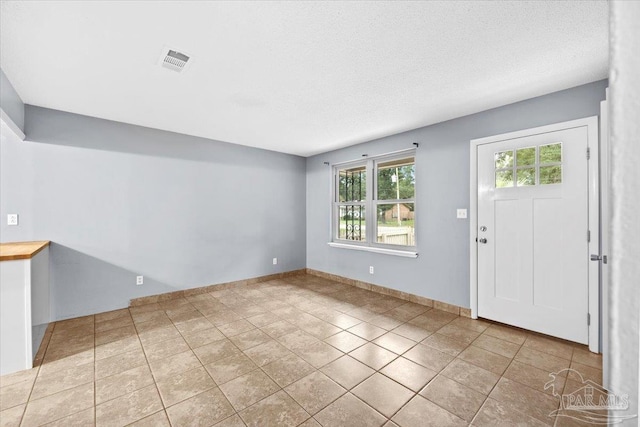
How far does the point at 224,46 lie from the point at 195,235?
291 cm

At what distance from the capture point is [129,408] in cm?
194

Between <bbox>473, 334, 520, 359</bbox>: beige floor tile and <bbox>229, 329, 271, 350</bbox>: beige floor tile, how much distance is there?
2.05m

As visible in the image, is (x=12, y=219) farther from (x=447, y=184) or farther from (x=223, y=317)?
(x=447, y=184)

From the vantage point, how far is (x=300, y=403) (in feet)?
6.48

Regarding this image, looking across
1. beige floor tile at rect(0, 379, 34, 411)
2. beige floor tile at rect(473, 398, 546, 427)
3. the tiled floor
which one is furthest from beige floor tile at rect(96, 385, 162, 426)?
beige floor tile at rect(473, 398, 546, 427)

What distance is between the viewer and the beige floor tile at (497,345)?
263 centimetres

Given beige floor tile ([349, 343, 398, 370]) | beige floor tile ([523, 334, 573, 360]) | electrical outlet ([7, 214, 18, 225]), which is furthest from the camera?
electrical outlet ([7, 214, 18, 225])

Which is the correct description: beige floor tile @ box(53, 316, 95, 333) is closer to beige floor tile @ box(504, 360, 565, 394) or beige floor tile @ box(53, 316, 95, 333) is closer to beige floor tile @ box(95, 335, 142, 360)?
beige floor tile @ box(95, 335, 142, 360)

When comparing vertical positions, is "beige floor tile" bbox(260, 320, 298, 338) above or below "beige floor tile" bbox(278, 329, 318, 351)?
above

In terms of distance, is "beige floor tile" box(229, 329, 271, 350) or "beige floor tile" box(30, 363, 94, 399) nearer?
"beige floor tile" box(30, 363, 94, 399)

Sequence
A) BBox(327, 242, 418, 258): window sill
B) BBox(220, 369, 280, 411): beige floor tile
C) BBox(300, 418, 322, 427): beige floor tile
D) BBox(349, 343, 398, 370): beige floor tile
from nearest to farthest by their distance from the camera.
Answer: BBox(300, 418, 322, 427): beige floor tile
BBox(220, 369, 280, 411): beige floor tile
BBox(349, 343, 398, 370): beige floor tile
BBox(327, 242, 418, 258): window sill

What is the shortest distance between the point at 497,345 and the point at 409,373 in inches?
42.0

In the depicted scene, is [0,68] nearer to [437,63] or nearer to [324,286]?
[437,63]

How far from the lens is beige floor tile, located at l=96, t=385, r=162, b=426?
1.85m
